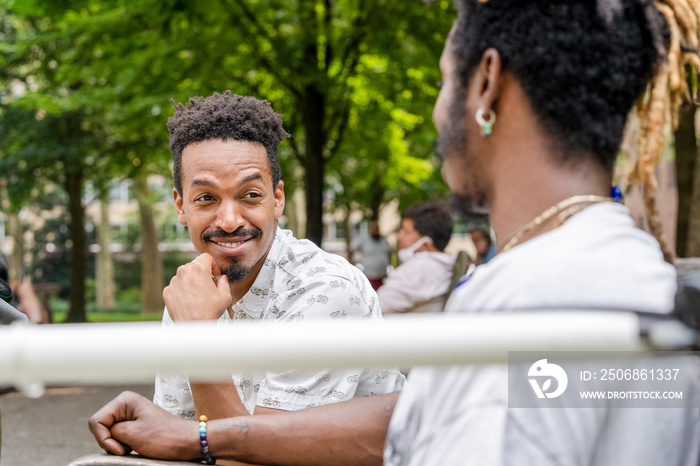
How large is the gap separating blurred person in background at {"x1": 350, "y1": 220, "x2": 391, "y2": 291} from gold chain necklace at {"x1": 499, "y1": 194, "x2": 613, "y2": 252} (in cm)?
1123

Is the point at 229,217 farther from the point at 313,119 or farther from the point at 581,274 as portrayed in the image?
the point at 313,119

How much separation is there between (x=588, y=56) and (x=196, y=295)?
1.15 m

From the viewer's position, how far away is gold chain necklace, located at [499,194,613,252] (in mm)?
1162

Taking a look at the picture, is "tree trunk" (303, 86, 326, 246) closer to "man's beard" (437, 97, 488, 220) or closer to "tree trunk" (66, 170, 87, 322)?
"tree trunk" (66, 170, 87, 322)

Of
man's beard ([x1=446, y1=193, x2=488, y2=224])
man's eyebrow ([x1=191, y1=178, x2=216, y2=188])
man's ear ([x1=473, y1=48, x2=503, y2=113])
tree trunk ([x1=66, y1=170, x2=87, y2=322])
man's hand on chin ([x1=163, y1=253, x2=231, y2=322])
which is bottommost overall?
tree trunk ([x1=66, y1=170, x2=87, y2=322])

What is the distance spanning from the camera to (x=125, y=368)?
0.85 m

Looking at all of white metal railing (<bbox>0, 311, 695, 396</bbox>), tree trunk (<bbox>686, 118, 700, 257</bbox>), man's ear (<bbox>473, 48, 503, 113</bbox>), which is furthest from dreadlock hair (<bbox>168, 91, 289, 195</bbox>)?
tree trunk (<bbox>686, 118, 700, 257</bbox>)

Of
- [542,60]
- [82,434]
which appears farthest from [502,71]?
[82,434]

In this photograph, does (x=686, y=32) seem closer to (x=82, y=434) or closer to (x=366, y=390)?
(x=366, y=390)

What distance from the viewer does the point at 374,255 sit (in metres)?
12.8

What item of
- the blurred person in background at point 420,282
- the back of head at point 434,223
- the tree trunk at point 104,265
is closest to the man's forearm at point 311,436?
the blurred person in background at point 420,282

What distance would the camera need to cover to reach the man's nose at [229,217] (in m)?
2.23

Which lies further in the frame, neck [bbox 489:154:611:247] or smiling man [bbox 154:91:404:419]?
smiling man [bbox 154:91:404:419]

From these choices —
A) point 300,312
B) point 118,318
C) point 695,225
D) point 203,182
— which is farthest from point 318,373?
point 118,318
